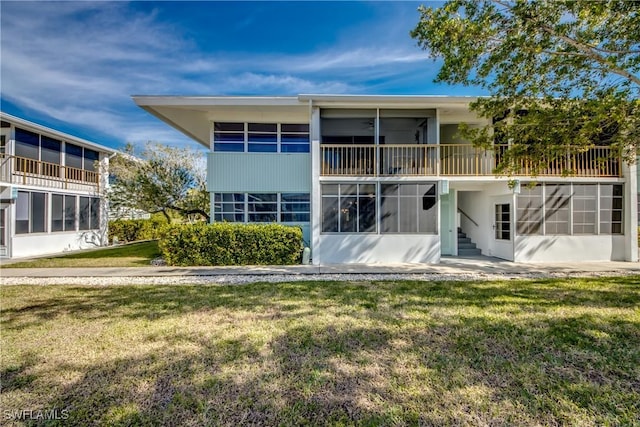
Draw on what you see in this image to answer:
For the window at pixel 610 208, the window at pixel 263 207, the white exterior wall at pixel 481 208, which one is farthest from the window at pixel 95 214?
the window at pixel 610 208

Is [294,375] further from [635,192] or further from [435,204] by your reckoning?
[635,192]

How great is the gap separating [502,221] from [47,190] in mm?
21370

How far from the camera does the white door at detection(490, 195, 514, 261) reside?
10781 mm

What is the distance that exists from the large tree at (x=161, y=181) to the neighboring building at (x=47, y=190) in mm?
2333

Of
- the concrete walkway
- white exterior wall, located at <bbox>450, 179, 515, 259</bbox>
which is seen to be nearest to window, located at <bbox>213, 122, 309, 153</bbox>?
the concrete walkway

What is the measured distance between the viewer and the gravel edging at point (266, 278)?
7.74 meters

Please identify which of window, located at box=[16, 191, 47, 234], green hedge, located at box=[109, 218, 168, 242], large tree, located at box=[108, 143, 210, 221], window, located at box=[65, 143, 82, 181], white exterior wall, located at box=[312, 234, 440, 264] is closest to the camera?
white exterior wall, located at box=[312, 234, 440, 264]

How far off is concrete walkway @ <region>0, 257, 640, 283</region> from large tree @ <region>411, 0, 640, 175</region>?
3.48 m

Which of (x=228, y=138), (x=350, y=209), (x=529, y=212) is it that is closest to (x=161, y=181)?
(x=228, y=138)

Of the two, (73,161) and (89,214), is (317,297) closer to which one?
(89,214)

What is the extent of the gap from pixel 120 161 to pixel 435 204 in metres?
17.3

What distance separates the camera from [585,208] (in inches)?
422

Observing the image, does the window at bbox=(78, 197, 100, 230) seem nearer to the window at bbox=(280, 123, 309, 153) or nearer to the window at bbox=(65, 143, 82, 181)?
the window at bbox=(65, 143, 82, 181)

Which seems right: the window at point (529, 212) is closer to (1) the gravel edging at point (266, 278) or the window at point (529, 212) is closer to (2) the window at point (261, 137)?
(1) the gravel edging at point (266, 278)
